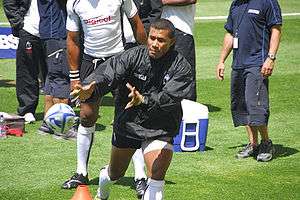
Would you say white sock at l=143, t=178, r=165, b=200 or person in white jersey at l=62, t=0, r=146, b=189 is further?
person in white jersey at l=62, t=0, r=146, b=189

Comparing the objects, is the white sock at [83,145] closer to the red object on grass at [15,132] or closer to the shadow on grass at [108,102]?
the red object on grass at [15,132]

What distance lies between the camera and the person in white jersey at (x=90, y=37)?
355 inches

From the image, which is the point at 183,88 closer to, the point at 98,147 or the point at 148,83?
the point at 148,83

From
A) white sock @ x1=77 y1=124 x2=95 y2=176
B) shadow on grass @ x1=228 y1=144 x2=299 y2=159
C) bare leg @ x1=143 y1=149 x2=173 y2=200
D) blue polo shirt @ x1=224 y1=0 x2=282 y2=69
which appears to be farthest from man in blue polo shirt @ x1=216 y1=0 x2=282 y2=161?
bare leg @ x1=143 y1=149 x2=173 y2=200

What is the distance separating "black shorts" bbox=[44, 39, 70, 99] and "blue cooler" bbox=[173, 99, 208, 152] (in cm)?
199

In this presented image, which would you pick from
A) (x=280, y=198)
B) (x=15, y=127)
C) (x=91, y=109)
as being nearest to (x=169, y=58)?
(x=91, y=109)

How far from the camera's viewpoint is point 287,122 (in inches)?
484

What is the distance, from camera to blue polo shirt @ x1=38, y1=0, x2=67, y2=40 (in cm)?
1174

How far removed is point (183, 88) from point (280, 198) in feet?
6.22

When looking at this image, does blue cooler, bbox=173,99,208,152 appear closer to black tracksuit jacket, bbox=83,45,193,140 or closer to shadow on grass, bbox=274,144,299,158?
shadow on grass, bbox=274,144,299,158

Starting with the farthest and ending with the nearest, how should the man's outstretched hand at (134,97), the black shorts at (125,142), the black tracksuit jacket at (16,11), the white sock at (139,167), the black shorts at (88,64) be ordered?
the black tracksuit jacket at (16,11), the black shorts at (88,64), the white sock at (139,167), the black shorts at (125,142), the man's outstretched hand at (134,97)

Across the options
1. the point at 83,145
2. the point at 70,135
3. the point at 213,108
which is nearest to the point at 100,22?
the point at 83,145

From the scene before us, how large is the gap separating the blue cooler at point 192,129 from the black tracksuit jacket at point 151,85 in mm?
2790

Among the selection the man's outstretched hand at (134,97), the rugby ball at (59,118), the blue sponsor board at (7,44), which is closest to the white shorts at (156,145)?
the man's outstretched hand at (134,97)
